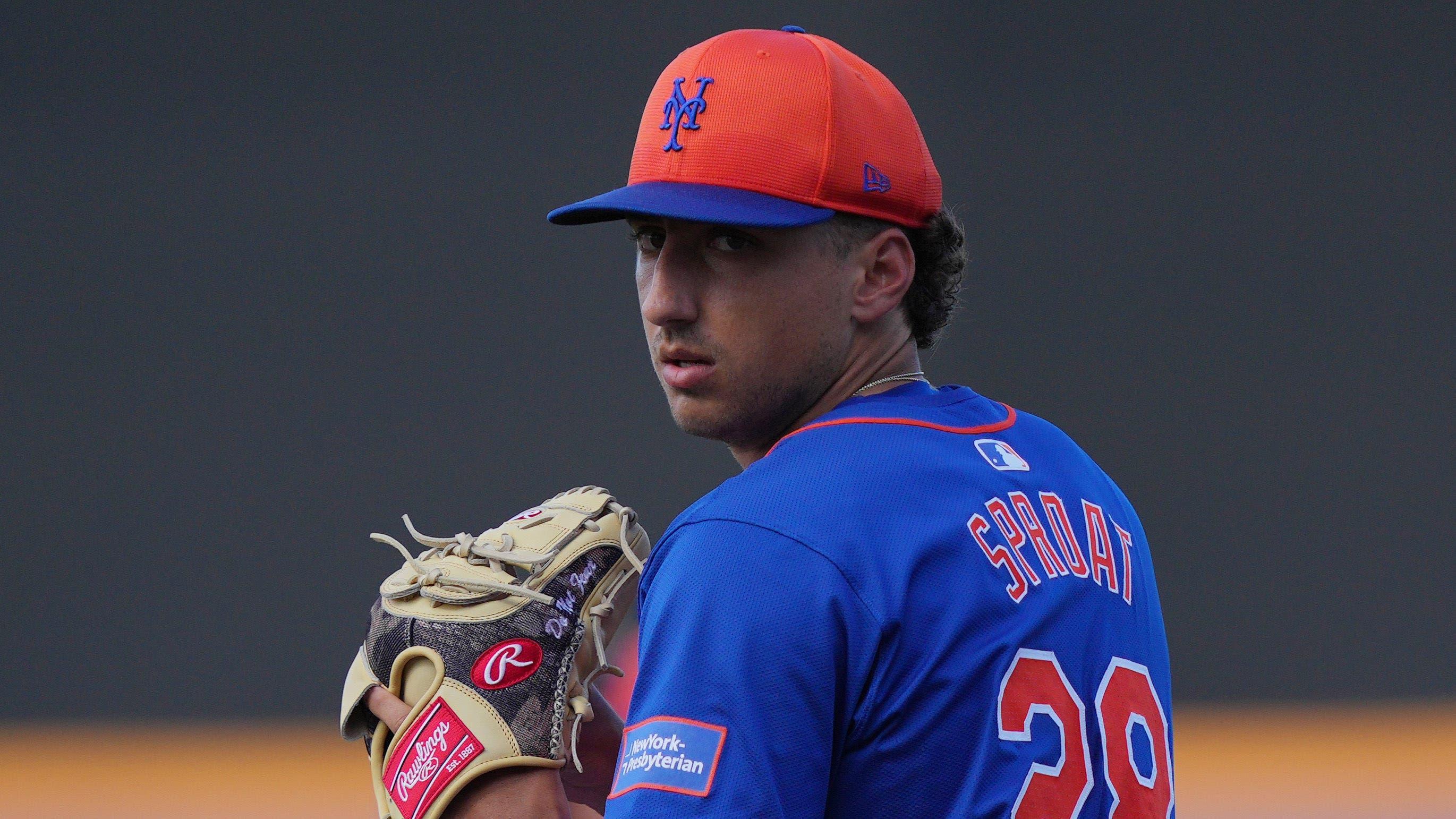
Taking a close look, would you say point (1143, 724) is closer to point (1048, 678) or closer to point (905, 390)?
point (1048, 678)

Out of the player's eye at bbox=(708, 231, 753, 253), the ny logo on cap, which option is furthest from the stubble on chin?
the ny logo on cap

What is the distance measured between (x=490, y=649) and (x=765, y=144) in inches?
23.5

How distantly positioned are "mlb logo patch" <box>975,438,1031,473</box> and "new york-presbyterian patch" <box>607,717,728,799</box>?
0.38m

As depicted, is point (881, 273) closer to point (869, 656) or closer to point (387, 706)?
point (869, 656)

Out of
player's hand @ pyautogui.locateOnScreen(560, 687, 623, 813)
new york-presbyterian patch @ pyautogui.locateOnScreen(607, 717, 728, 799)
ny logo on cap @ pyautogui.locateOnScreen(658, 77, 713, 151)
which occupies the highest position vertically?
ny logo on cap @ pyautogui.locateOnScreen(658, 77, 713, 151)

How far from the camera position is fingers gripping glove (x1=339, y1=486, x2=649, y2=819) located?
4.32ft

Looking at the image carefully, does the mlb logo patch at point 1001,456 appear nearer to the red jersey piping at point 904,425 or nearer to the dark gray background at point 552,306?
the red jersey piping at point 904,425

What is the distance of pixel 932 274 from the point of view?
1.44 meters

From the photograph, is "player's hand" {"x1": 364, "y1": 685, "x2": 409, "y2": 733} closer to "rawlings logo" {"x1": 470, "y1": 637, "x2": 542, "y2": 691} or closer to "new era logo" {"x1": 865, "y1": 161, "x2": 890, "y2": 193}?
"rawlings logo" {"x1": 470, "y1": 637, "x2": 542, "y2": 691}

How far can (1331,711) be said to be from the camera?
579 cm

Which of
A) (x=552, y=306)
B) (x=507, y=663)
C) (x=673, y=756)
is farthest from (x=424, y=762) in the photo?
(x=552, y=306)

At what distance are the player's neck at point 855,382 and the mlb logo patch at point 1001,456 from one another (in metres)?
0.12

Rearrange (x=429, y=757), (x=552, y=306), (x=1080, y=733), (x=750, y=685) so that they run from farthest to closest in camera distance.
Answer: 1. (x=552, y=306)
2. (x=429, y=757)
3. (x=1080, y=733)
4. (x=750, y=685)

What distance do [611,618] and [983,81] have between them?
4830 mm
